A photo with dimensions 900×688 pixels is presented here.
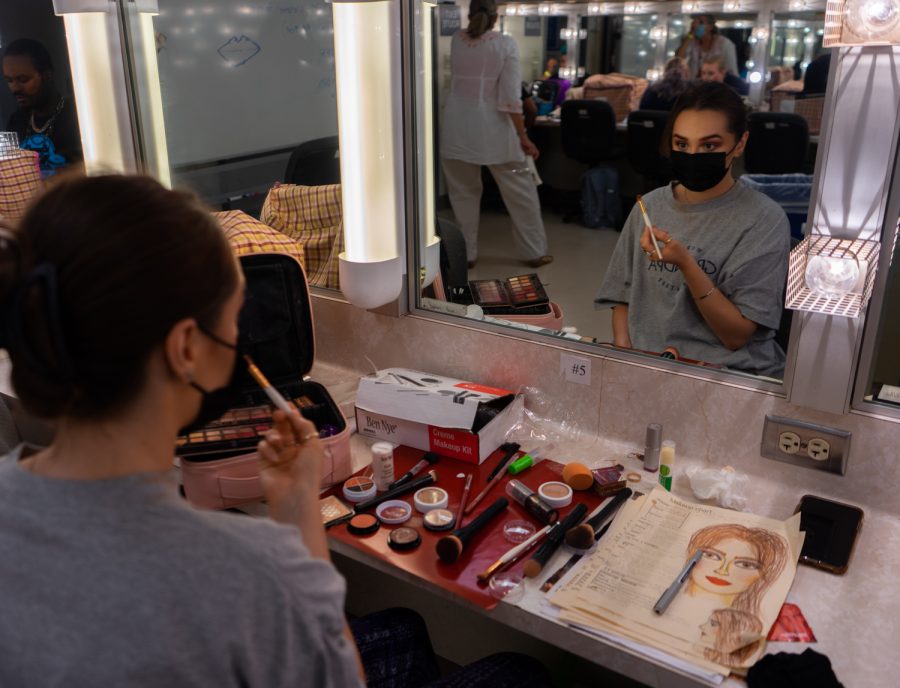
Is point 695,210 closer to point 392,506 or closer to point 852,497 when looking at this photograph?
point 852,497

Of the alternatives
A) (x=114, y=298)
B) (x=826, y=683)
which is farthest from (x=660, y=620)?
(x=114, y=298)

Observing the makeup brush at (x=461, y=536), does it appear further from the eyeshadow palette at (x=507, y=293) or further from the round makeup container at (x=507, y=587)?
the eyeshadow palette at (x=507, y=293)

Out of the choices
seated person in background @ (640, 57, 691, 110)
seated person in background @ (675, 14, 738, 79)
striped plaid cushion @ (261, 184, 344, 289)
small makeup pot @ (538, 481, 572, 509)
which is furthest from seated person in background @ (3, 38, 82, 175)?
seated person in background @ (675, 14, 738, 79)

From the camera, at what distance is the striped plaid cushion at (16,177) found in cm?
198

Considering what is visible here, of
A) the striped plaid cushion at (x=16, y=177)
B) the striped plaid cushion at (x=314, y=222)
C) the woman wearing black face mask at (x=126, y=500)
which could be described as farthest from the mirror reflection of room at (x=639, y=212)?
the striped plaid cushion at (x=16, y=177)

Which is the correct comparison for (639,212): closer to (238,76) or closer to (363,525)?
(363,525)

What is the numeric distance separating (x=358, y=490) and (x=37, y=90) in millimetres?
1618

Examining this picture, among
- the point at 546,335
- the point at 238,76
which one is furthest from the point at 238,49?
the point at 546,335

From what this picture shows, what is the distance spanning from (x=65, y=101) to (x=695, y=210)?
158 centimetres

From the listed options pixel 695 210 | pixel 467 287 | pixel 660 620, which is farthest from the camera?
pixel 467 287

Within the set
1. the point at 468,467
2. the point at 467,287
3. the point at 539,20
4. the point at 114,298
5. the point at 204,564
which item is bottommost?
the point at 468,467

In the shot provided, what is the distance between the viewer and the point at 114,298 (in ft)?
1.98

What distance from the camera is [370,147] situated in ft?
4.79

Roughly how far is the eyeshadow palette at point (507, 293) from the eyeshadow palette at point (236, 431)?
41 cm
